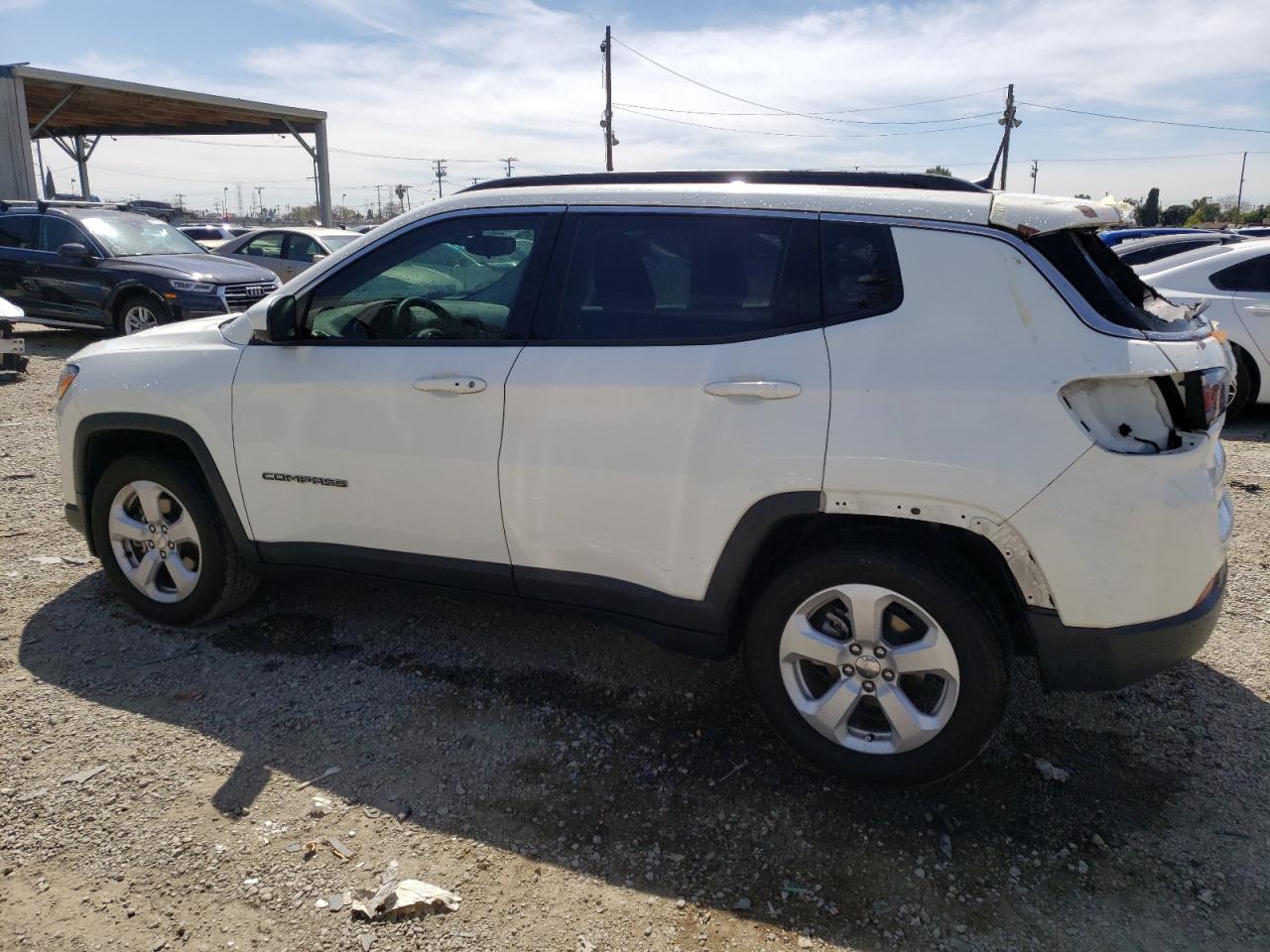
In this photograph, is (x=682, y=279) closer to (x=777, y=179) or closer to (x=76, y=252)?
(x=777, y=179)

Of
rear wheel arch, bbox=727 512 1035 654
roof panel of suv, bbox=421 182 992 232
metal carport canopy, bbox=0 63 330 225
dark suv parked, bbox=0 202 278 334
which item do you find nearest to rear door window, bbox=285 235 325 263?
dark suv parked, bbox=0 202 278 334

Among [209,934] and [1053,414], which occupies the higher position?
[1053,414]

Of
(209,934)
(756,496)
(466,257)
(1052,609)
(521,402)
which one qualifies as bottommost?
(209,934)

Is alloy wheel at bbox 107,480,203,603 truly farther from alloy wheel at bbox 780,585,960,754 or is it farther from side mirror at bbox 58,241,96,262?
side mirror at bbox 58,241,96,262

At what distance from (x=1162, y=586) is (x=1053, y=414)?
1.90 ft

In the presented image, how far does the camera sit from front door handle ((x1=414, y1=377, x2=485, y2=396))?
3.12 metres

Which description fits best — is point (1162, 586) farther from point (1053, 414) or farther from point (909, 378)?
point (909, 378)

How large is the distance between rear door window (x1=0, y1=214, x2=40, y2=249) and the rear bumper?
1290cm

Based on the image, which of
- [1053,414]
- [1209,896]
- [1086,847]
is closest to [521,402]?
[1053,414]

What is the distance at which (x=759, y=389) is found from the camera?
2.74m

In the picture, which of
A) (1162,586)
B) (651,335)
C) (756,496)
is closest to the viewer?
(1162,586)

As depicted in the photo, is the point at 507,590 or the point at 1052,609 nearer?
the point at 1052,609

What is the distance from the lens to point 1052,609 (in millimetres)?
2578

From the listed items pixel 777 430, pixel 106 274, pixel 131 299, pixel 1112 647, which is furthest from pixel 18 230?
pixel 1112 647
